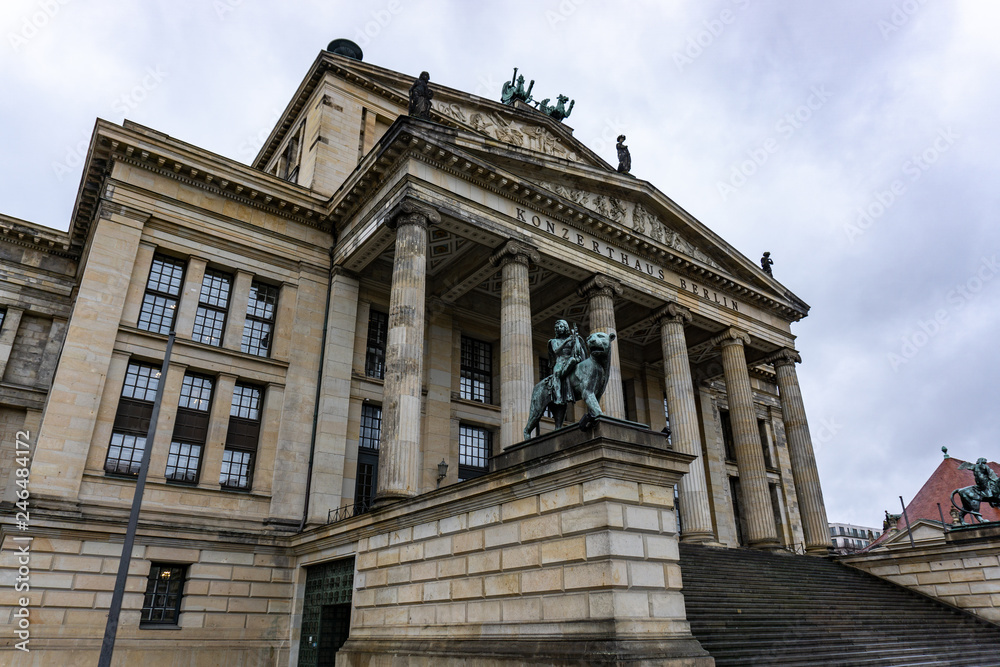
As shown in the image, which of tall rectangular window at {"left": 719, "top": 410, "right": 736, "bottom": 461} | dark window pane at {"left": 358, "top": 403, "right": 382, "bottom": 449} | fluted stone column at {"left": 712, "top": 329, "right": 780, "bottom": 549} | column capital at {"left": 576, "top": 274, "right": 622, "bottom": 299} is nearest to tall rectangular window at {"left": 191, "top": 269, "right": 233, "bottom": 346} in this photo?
dark window pane at {"left": 358, "top": 403, "right": 382, "bottom": 449}

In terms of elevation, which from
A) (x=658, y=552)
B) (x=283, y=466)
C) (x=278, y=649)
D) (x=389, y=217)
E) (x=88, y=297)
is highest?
(x=389, y=217)

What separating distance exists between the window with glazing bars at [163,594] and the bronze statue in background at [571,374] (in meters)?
12.5

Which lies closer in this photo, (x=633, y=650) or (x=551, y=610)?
(x=633, y=650)

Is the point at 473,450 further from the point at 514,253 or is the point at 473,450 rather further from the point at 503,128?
the point at 503,128

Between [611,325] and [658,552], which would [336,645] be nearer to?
[658,552]

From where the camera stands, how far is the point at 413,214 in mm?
21609

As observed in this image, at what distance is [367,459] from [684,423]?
13.1 metres

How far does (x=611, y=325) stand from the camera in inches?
1008

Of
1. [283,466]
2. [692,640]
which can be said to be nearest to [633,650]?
[692,640]

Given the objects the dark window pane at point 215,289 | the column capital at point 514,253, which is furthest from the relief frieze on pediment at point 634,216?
the dark window pane at point 215,289

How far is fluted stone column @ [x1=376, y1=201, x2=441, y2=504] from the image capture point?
18438mm

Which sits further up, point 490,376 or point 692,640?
point 490,376

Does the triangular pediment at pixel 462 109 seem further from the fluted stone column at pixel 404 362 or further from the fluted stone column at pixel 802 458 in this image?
the fluted stone column at pixel 802 458

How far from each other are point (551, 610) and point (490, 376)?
60.4 feet
